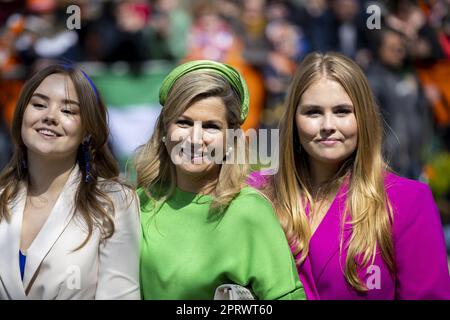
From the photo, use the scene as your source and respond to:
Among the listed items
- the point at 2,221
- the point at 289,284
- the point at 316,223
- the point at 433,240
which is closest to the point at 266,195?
the point at 316,223

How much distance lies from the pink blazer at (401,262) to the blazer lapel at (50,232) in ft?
3.05

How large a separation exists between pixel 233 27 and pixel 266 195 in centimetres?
569

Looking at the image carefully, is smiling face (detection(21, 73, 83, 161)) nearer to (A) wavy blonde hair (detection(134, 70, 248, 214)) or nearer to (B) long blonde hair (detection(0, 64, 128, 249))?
(B) long blonde hair (detection(0, 64, 128, 249))

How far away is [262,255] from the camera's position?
3029 millimetres

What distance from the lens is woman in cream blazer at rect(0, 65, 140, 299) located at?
306 centimetres

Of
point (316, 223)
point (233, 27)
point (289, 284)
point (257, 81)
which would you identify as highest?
point (233, 27)

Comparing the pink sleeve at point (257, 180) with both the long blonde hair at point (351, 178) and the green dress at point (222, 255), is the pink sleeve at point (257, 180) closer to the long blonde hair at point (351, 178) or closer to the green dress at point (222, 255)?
the long blonde hair at point (351, 178)

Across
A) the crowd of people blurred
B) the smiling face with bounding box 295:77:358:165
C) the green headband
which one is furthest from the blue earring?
the crowd of people blurred

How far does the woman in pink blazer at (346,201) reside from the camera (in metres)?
3.07

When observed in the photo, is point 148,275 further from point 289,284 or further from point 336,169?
point 336,169

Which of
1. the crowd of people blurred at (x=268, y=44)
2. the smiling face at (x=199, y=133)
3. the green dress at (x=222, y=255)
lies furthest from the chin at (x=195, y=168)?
the crowd of people blurred at (x=268, y=44)

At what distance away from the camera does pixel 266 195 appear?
11.0ft

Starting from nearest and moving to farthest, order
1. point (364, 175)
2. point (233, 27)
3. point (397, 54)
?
point (364, 175) → point (397, 54) → point (233, 27)

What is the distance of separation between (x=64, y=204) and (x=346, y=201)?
3.64 ft
